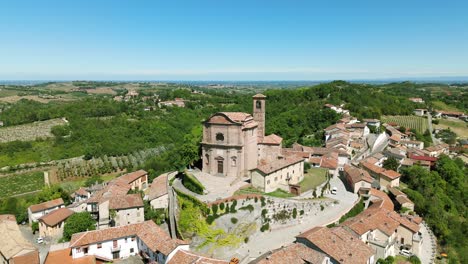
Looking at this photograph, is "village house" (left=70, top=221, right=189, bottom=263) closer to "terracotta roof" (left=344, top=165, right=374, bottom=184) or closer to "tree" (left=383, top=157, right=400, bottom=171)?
"terracotta roof" (left=344, top=165, right=374, bottom=184)

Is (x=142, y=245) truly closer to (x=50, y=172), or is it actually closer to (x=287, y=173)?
(x=287, y=173)

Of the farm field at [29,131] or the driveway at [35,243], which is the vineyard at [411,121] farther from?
the farm field at [29,131]

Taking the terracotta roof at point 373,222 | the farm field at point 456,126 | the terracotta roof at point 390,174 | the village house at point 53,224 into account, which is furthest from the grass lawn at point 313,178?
the farm field at point 456,126

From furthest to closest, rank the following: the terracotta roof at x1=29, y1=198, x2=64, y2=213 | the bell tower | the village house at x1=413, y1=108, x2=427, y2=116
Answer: the village house at x1=413, y1=108, x2=427, y2=116 < the bell tower < the terracotta roof at x1=29, y1=198, x2=64, y2=213

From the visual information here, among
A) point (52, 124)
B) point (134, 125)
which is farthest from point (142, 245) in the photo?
point (52, 124)

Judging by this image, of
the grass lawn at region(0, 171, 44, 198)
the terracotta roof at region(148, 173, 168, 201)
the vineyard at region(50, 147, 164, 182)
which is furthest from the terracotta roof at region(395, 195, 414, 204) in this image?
Result: the grass lawn at region(0, 171, 44, 198)

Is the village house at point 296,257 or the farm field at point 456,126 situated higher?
the village house at point 296,257
